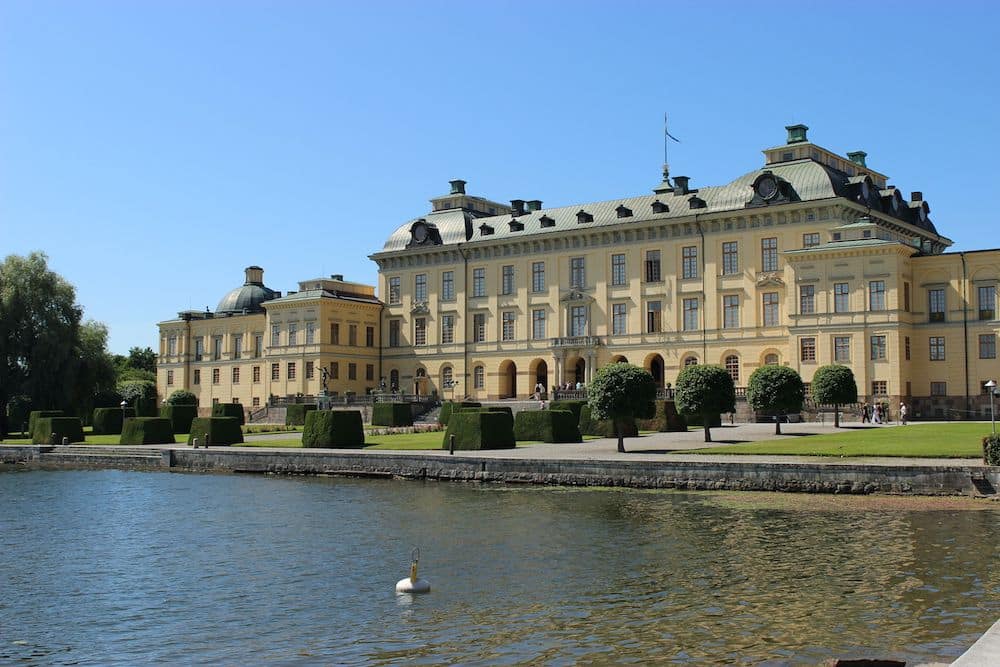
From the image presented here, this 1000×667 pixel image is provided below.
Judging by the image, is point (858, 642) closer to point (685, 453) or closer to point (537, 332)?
point (685, 453)

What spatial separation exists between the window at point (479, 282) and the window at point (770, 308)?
19.1 metres

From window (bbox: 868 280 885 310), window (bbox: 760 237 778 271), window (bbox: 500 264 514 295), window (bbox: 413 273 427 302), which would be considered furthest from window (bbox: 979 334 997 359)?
window (bbox: 413 273 427 302)

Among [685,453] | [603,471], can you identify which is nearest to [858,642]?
[603,471]

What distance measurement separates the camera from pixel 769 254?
56.7m

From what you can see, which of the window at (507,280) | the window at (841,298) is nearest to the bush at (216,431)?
the window at (507,280)

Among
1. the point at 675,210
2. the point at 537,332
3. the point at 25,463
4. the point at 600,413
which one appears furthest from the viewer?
the point at 537,332

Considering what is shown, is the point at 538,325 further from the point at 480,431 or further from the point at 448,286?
the point at 480,431

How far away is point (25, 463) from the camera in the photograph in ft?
150

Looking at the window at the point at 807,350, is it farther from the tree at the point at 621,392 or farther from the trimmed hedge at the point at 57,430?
the trimmed hedge at the point at 57,430

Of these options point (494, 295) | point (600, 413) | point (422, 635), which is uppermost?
point (494, 295)

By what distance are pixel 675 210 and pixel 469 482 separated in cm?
3236

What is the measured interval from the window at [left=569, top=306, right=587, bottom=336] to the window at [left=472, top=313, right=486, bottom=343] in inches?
261

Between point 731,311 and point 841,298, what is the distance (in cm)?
777

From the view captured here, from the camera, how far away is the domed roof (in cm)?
8200
